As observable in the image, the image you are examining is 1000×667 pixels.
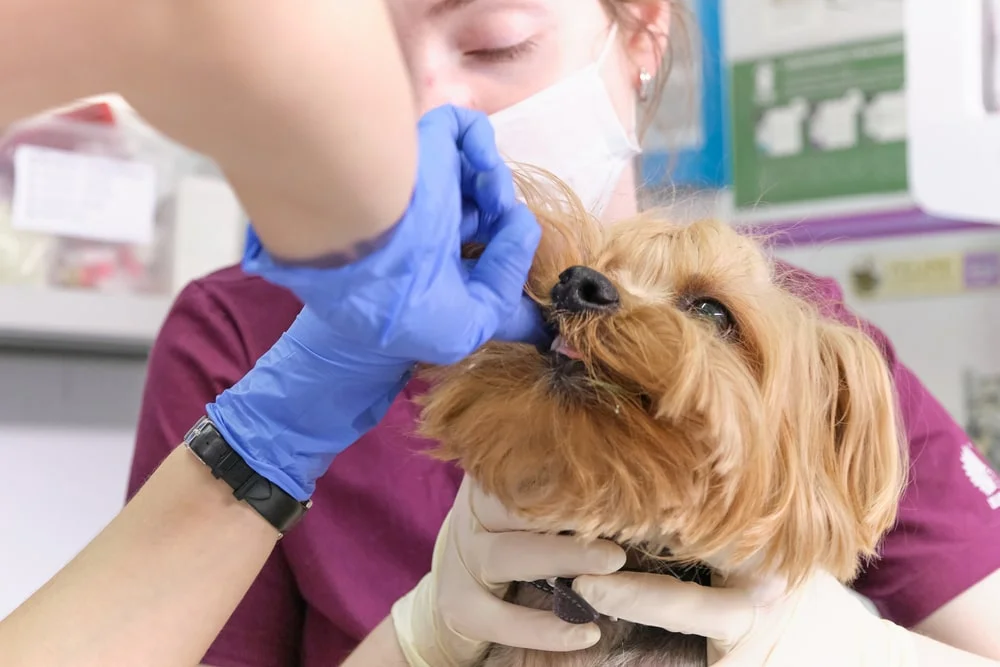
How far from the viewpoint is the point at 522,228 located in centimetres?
72

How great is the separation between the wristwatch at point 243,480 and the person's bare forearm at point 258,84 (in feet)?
1.29

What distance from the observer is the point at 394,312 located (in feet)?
1.89

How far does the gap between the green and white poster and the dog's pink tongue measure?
5.21ft

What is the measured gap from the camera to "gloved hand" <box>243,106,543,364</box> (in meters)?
0.55

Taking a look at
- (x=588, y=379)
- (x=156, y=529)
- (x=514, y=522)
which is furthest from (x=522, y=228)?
(x=156, y=529)

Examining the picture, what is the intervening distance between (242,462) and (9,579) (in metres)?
1.38

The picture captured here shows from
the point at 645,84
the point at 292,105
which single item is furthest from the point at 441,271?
the point at 645,84

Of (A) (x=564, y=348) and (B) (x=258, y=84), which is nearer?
(B) (x=258, y=84)

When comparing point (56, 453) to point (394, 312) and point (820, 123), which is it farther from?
point (820, 123)

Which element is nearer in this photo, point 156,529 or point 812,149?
point 156,529

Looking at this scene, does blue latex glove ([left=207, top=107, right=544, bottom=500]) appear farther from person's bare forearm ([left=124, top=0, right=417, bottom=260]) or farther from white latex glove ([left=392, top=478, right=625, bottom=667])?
white latex glove ([left=392, top=478, right=625, bottom=667])

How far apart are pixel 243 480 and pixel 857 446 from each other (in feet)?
1.85

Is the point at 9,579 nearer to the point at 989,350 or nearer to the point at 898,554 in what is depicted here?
the point at 898,554

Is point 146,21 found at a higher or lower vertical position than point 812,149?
higher
